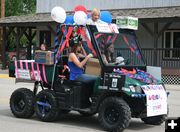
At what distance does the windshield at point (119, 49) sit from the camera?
889 cm

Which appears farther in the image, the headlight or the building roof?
the building roof

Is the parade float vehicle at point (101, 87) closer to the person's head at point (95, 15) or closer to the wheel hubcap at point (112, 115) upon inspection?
the wheel hubcap at point (112, 115)

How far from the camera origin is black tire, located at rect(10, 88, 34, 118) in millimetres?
9703

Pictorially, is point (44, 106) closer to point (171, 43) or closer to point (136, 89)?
point (136, 89)

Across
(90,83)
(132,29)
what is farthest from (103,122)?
(132,29)

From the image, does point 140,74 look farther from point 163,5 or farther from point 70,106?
point 163,5

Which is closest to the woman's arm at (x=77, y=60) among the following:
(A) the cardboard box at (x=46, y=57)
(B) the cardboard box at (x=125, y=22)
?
(A) the cardboard box at (x=46, y=57)

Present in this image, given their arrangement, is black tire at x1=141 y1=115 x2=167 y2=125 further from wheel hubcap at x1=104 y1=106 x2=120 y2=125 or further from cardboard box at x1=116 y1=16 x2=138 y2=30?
cardboard box at x1=116 y1=16 x2=138 y2=30

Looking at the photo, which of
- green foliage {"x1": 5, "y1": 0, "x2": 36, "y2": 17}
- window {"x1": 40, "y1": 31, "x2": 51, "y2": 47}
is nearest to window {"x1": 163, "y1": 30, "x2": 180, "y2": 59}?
window {"x1": 40, "y1": 31, "x2": 51, "y2": 47}

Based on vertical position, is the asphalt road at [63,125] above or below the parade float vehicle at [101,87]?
below

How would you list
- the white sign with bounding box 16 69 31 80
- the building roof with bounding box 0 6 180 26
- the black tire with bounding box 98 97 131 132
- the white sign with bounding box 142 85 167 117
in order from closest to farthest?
the black tire with bounding box 98 97 131 132
the white sign with bounding box 142 85 167 117
the white sign with bounding box 16 69 31 80
the building roof with bounding box 0 6 180 26

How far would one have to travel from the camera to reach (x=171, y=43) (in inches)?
1011

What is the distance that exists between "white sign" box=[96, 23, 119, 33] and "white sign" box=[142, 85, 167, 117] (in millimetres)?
1413

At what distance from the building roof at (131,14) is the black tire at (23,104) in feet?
45.9
